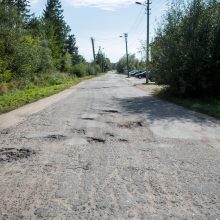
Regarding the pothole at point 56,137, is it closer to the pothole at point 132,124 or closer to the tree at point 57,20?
the pothole at point 132,124

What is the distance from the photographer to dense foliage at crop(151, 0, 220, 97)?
1783 cm

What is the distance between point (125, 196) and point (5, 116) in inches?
361

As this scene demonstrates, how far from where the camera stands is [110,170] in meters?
5.82

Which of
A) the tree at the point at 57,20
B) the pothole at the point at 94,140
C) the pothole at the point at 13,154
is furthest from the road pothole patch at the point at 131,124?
the tree at the point at 57,20

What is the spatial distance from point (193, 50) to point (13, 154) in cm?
1312

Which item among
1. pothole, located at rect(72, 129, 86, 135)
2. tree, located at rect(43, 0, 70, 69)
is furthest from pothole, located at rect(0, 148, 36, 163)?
tree, located at rect(43, 0, 70, 69)

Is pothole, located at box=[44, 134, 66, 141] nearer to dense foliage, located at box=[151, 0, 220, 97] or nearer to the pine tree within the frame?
dense foliage, located at box=[151, 0, 220, 97]

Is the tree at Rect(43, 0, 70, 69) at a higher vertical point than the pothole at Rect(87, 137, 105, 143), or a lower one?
higher

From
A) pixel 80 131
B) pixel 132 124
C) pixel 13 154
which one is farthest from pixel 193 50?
pixel 13 154

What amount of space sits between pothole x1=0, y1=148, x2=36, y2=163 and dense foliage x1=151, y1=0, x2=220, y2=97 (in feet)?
41.5

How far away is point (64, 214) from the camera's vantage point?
13.6ft

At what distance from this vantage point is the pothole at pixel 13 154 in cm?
668

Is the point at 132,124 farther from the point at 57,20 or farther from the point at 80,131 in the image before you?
Result: the point at 57,20

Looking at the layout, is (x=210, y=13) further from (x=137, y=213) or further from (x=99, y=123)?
(x=137, y=213)
